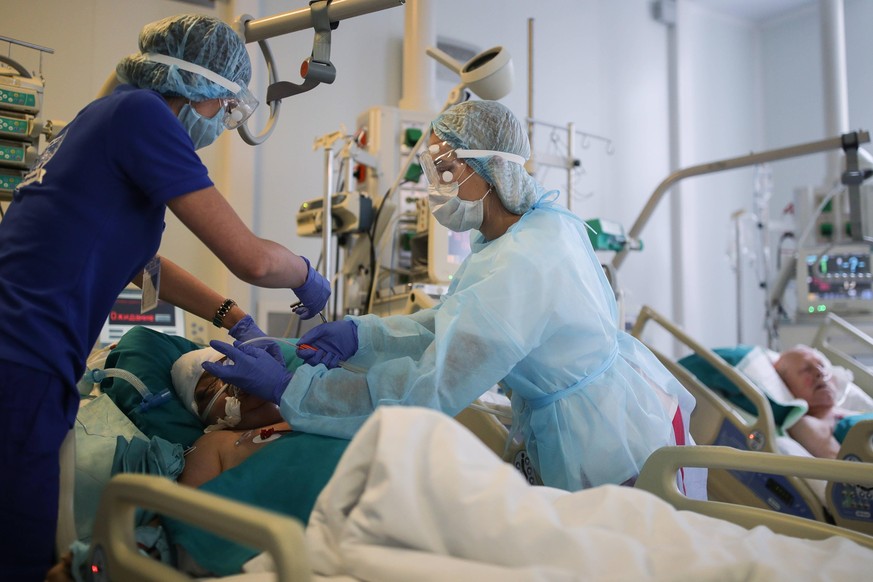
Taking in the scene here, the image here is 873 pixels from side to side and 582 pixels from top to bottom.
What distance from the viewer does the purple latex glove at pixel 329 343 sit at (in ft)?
5.57

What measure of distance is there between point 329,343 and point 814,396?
286cm

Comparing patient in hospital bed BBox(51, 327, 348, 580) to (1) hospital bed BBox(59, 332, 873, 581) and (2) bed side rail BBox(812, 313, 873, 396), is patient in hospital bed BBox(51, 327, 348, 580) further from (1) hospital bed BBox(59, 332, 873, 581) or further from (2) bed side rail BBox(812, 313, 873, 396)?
(2) bed side rail BBox(812, 313, 873, 396)

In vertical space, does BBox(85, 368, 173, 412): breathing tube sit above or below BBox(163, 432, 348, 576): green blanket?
above

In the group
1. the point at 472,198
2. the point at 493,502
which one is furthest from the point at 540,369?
the point at 493,502

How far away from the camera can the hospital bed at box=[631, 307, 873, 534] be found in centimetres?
258

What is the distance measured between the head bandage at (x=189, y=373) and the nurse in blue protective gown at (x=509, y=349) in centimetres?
38

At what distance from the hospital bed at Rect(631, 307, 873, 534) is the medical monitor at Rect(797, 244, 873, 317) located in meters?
2.25

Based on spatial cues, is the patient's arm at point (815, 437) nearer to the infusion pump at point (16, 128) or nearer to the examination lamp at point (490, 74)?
the examination lamp at point (490, 74)

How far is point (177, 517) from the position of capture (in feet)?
2.97

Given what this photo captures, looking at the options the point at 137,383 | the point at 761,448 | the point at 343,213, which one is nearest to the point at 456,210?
the point at 137,383

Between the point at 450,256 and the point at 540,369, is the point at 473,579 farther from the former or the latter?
the point at 450,256

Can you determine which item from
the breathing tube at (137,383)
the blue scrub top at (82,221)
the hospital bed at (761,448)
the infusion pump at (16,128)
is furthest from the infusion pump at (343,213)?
the blue scrub top at (82,221)

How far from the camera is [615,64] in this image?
6.89 meters

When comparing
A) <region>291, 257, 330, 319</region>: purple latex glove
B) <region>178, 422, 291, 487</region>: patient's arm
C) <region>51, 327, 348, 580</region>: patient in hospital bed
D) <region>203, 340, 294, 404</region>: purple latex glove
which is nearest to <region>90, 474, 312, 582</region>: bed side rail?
<region>51, 327, 348, 580</region>: patient in hospital bed
